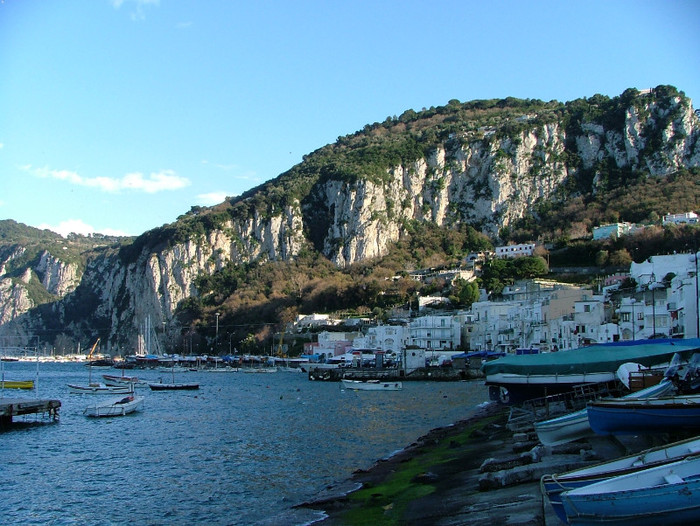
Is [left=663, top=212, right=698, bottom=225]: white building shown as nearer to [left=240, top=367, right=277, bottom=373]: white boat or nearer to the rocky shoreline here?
[left=240, top=367, right=277, bottom=373]: white boat

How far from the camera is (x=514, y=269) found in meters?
116

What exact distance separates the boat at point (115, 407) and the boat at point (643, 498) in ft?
136

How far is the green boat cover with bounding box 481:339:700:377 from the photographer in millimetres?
26375

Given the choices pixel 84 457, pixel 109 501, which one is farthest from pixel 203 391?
pixel 109 501

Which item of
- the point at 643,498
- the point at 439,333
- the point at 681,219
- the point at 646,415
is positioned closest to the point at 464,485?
the point at 646,415

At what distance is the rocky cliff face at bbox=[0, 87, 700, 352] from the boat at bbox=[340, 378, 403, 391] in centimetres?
8597

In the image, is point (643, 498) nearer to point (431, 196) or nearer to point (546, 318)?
point (546, 318)

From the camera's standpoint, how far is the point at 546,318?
257ft

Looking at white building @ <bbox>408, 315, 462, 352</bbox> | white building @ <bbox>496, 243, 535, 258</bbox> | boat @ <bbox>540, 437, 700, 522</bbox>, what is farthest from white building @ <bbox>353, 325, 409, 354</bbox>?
boat @ <bbox>540, 437, 700, 522</bbox>

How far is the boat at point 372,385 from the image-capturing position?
66025 mm

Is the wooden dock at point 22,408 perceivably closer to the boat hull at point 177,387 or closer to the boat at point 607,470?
the boat hull at point 177,387

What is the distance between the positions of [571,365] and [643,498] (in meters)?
17.0

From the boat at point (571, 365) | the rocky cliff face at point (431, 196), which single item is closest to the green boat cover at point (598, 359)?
the boat at point (571, 365)

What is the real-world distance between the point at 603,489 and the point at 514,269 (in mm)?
107625
